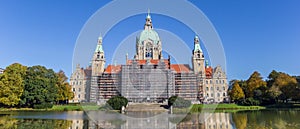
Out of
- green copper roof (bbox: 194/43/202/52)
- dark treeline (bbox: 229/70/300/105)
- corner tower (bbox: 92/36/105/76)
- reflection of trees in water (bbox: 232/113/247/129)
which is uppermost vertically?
green copper roof (bbox: 194/43/202/52)

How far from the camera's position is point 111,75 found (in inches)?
2243

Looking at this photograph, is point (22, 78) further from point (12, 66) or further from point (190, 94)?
point (190, 94)

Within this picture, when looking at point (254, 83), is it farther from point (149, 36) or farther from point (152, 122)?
point (152, 122)

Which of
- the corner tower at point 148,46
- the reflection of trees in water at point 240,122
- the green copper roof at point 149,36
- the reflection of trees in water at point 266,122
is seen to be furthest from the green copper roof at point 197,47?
the reflection of trees in water at point 240,122

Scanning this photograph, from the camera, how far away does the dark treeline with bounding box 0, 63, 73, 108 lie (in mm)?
33531

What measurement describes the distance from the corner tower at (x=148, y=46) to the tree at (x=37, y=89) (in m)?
27.7

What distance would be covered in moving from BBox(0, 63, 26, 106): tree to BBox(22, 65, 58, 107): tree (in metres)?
1.12

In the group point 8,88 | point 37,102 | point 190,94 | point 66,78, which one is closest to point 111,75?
point 66,78

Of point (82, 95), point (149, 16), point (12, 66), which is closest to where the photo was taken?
point (12, 66)

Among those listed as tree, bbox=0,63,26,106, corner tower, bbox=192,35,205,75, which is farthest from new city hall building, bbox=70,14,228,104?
tree, bbox=0,63,26,106

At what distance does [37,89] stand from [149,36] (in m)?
34.5

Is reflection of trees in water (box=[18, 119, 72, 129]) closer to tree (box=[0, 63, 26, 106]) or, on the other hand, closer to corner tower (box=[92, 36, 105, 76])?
tree (box=[0, 63, 26, 106])

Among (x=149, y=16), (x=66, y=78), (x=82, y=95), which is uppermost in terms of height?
(x=149, y=16)

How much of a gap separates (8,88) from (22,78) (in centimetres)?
330
